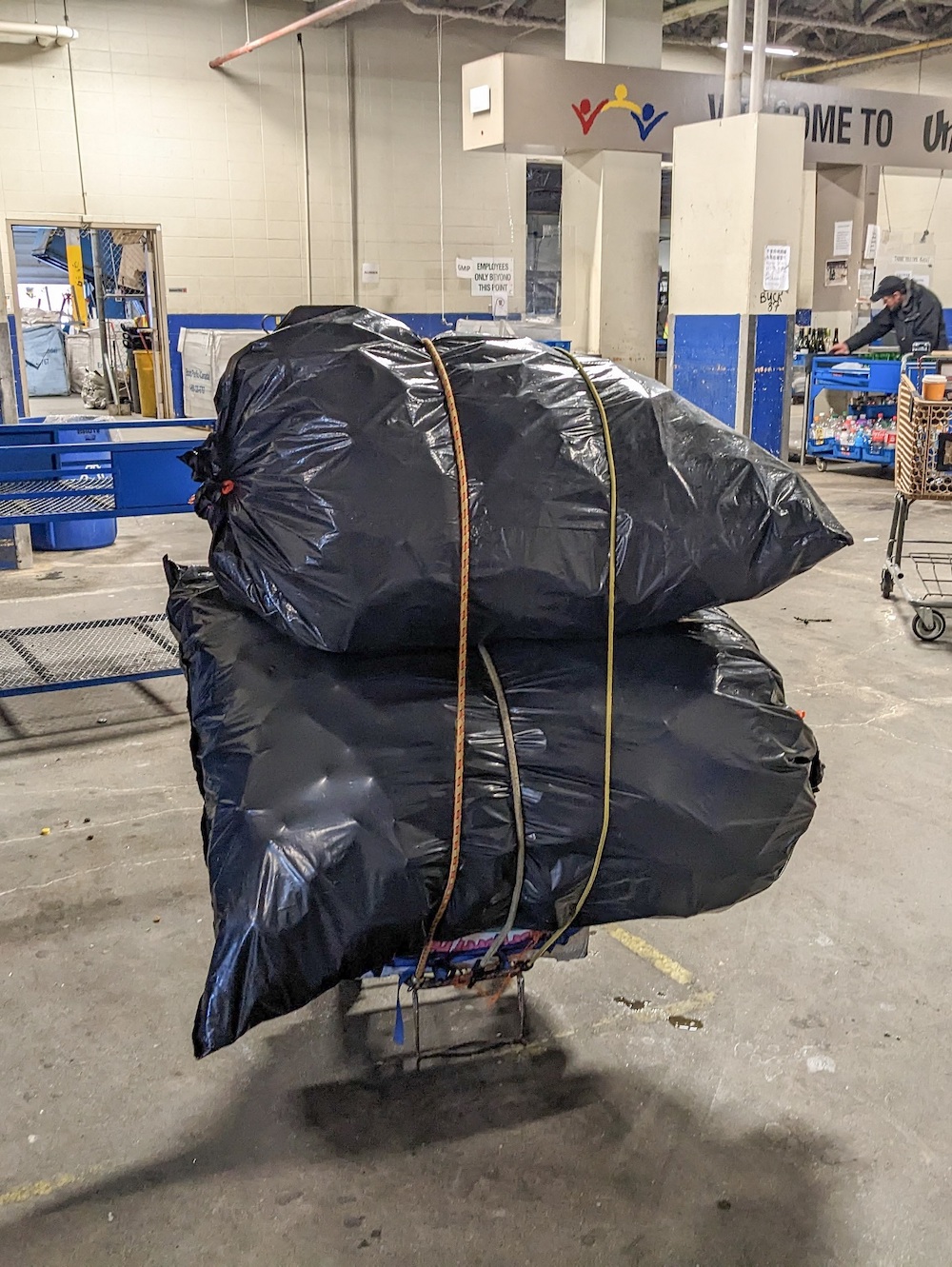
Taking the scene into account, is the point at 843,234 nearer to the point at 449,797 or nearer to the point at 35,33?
the point at 35,33

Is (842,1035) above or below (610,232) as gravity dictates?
below

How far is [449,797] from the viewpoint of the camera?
1562 mm

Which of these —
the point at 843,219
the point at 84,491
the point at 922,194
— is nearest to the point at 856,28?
the point at 922,194

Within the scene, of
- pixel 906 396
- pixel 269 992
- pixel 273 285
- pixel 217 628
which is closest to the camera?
pixel 269 992

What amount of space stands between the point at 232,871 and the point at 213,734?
0.83ft

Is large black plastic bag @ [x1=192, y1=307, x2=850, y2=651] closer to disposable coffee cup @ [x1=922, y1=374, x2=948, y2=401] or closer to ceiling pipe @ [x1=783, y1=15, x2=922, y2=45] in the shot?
disposable coffee cup @ [x1=922, y1=374, x2=948, y2=401]

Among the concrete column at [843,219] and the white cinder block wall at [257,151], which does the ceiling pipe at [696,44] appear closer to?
the white cinder block wall at [257,151]

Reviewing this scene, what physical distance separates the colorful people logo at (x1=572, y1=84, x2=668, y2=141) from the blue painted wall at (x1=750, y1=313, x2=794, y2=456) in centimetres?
197

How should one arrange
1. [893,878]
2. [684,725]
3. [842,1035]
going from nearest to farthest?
[684,725], [842,1035], [893,878]

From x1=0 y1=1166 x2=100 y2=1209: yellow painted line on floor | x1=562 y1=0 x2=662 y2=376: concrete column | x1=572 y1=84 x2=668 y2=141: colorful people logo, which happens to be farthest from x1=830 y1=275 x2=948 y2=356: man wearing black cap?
x1=0 y1=1166 x2=100 y2=1209: yellow painted line on floor

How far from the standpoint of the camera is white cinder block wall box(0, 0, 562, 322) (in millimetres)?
10367

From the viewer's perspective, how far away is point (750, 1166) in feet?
5.75

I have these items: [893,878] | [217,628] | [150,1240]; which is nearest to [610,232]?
[893,878]

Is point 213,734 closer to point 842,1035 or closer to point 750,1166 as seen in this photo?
point 750,1166
